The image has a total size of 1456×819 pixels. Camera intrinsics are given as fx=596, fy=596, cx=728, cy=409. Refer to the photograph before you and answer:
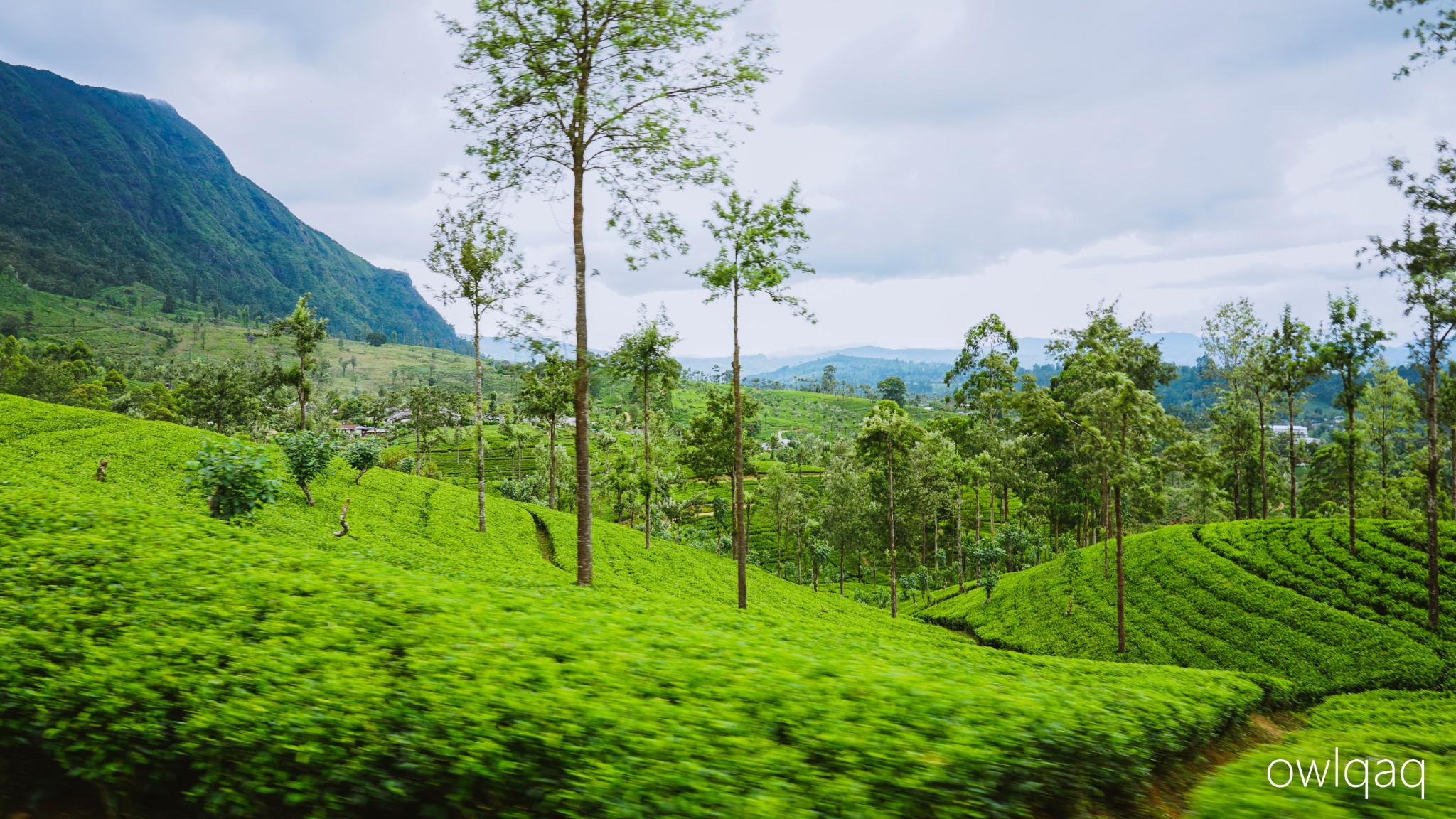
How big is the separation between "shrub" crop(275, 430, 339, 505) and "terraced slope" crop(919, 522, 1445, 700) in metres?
35.9

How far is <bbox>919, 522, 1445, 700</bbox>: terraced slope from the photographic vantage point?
23500 mm

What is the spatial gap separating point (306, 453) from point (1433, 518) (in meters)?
46.6

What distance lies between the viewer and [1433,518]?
24.4 meters

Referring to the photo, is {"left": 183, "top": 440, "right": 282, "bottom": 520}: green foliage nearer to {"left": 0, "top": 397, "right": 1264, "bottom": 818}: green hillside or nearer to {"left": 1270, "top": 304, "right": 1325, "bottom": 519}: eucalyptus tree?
{"left": 0, "top": 397, "right": 1264, "bottom": 818}: green hillside

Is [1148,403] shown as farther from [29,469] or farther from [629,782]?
[29,469]

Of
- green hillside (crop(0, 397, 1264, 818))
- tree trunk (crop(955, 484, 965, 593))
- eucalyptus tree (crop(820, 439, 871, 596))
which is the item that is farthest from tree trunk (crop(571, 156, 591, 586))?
eucalyptus tree (crop(820, 439, 871, 596))

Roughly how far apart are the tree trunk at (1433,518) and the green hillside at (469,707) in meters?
25.9

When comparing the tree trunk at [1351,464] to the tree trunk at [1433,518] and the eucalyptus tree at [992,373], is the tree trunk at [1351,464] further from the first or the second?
the eucalyptus tree at [992,373]

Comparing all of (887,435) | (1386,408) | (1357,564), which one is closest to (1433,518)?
(1357,564)

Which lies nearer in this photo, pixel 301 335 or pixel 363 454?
pixel 363 454

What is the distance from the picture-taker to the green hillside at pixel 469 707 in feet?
12.6

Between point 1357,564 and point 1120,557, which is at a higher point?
point 1120,557

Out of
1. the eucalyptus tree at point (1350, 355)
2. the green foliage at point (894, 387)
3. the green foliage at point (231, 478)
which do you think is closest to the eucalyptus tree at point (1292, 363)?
the eucalyptus tree at point (1350, 355)

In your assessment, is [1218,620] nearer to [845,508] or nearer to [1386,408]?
[845,508]
